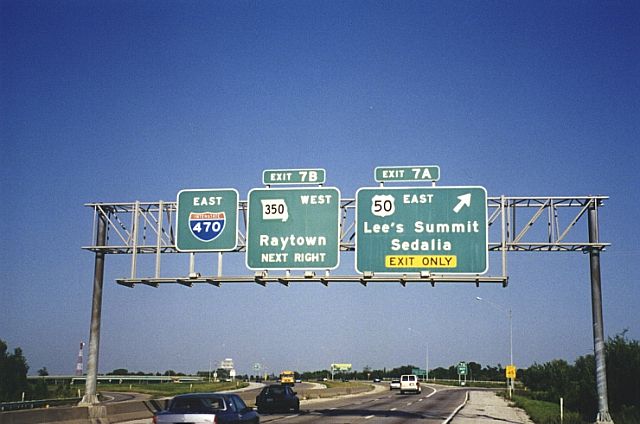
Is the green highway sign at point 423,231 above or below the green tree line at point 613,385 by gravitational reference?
above

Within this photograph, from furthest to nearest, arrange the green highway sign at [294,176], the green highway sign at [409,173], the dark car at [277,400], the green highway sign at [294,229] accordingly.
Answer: the dark car at [277,400]
the green highway sign at [294,176]
the green highway sign at [294,229]
the green highway sign at [409,173]

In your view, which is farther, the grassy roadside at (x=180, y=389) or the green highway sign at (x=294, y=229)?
the grassy roadside at (x=180, y=389)

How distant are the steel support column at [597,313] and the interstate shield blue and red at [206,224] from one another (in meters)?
14.3

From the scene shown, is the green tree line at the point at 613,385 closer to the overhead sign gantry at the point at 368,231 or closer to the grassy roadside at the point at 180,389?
the overhead sign gantry at the point at 368,231

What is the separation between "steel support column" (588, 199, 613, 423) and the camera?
94.6 feet

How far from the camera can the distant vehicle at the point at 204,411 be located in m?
18.1

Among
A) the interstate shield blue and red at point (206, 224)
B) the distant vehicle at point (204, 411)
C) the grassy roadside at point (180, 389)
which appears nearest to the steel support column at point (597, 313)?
A: the interstate shield blue and red at point (206, 224)

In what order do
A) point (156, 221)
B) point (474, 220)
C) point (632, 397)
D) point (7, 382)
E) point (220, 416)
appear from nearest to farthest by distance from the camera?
point (220, 416) < point (474, 220) < point (156, 221) < point (632, 397) < point (7, 382)

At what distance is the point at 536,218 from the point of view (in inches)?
1135

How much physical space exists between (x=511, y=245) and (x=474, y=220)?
6.10ft

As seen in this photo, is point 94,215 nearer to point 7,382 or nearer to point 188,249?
point 188,249

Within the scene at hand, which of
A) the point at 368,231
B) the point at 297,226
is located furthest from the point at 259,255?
the point at 368,231

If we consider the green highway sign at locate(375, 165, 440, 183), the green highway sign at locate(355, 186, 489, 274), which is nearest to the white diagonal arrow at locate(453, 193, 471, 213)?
the green highway sign at locate(355, 186, 489, 274)

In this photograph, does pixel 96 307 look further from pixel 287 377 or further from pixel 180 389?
pixel 287 377
